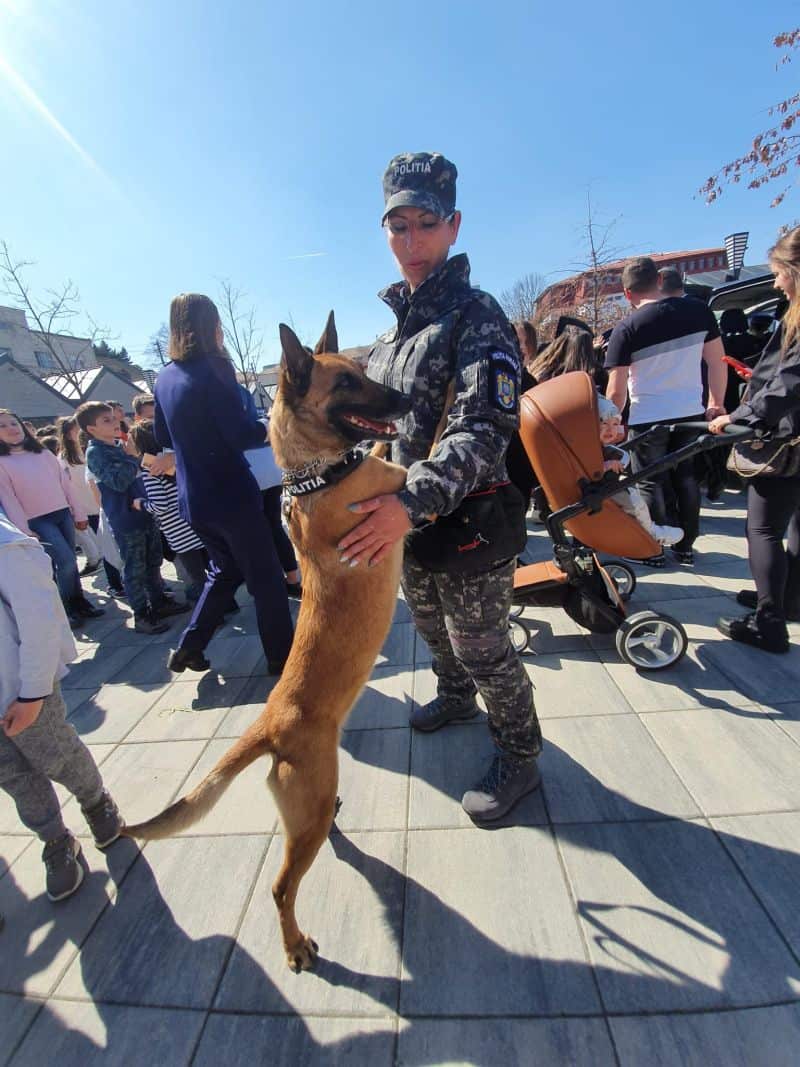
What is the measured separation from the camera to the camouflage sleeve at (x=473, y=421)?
1.57 m

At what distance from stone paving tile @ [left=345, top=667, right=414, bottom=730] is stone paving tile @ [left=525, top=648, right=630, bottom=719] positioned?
Result: 0.87 meters

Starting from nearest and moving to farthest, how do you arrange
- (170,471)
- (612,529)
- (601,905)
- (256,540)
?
(601,905)
(612,529)
(256,540)
(170,471)

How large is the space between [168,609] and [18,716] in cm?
354

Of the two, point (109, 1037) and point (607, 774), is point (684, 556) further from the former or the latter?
point (109, 1037)

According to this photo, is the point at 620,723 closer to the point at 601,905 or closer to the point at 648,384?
the point at 601,905

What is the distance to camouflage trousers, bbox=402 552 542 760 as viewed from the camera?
1.97m

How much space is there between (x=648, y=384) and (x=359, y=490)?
156 inches

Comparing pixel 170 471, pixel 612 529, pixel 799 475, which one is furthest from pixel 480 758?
pixel 170 471

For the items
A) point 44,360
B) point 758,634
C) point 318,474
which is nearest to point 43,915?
point 318,474

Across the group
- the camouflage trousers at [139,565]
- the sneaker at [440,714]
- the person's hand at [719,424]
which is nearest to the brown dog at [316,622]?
the sneaker at [440,714]

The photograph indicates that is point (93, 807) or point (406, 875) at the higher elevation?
point (93, 807)

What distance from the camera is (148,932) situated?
1864 millimetres

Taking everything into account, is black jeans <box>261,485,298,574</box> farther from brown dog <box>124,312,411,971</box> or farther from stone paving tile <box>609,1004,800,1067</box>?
stone paving tile <box>609,1004,800,1067</box>

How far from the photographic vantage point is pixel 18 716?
1.84m
